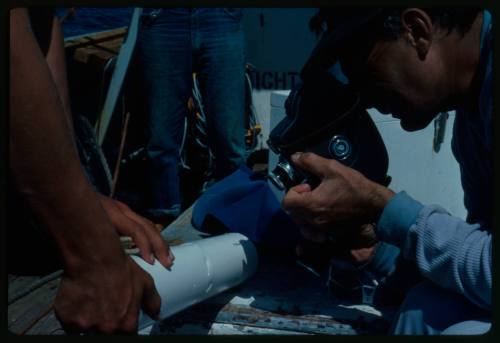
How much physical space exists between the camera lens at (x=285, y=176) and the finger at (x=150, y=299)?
16.6 inches

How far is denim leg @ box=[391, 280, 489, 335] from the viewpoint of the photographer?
Result: 121cm

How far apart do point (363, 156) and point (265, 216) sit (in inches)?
16.8

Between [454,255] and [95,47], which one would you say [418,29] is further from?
[95,47]

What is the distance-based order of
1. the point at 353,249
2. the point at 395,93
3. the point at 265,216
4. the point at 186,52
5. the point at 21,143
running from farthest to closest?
the point at 186,52
the point at 265,216
the point at 353,249
the point at 395,93
the point at 21,143

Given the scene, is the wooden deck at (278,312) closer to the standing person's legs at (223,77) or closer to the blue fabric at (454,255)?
the blue fabric at (454,255)

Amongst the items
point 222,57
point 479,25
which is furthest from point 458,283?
point 222,57

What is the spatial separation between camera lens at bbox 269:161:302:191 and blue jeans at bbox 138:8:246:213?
1437 millimetres

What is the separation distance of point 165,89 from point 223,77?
0.90 feet

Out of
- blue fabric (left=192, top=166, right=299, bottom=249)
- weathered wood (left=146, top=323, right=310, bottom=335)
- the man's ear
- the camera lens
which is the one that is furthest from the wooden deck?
the man's ear

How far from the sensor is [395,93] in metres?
1.38

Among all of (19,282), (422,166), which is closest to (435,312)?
(422,166)

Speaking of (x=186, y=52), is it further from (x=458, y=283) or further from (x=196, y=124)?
(x=458, y=283)

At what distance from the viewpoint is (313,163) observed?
1.40m

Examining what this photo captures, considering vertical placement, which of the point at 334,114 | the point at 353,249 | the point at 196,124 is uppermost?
the point at 334,114
